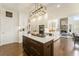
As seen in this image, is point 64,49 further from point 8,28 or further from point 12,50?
point 8,28

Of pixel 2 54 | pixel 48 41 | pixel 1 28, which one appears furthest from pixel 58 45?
pixel 1 28

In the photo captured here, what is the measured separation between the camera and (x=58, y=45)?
2.32 metres

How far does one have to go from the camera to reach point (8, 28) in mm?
2859

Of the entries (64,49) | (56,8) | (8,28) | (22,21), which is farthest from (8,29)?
(64,49)

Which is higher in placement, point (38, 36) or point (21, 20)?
point (21, 20)

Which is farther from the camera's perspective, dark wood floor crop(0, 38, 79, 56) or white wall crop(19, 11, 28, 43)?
white wall crop(19, 11, 28, 43)

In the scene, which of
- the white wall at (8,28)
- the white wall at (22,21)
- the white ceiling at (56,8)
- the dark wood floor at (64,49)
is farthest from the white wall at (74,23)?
the white wall at (8,28)

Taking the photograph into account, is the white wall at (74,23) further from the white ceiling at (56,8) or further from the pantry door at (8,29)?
the pantry door at (8,29)

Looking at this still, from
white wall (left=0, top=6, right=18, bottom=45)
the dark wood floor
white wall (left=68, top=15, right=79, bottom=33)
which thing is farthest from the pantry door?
white wall (left=68, top=15, right=79, bottom=33)

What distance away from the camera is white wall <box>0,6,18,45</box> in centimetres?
270

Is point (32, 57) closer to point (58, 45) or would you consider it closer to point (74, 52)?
point (58, 45)

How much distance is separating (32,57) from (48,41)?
1.88 feet

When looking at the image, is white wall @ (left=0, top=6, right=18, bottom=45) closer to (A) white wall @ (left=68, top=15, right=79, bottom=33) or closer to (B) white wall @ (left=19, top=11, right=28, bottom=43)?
(B) white wall @ (left=19, top=11, right=28, bottom=43)

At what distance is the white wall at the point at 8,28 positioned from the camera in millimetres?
2703
